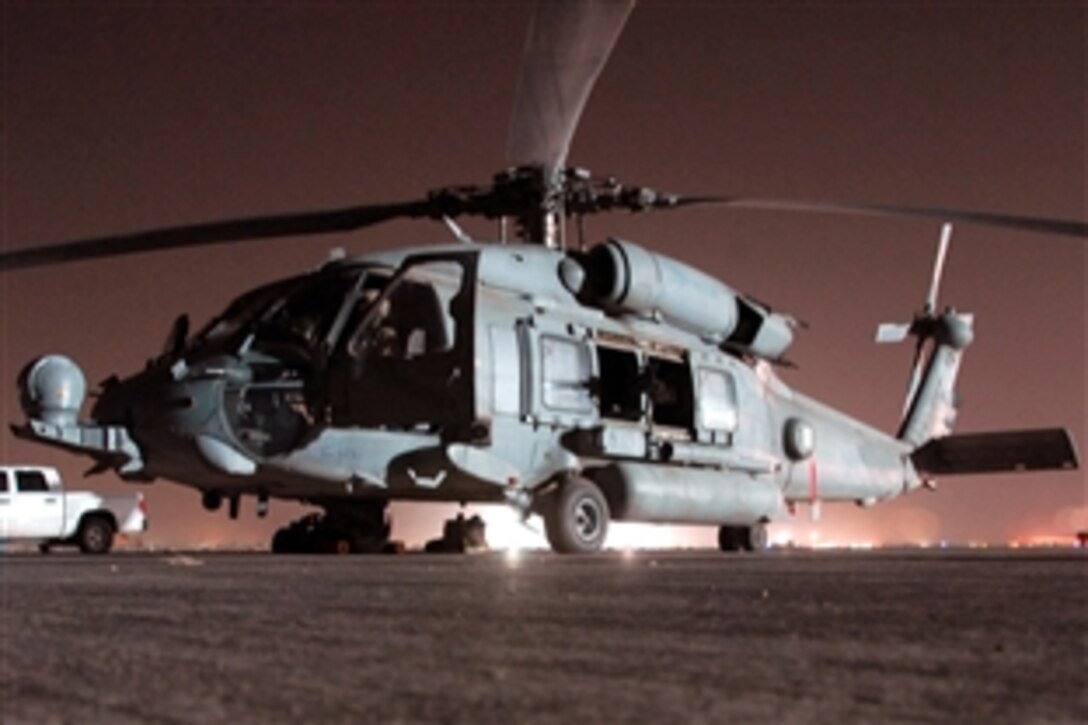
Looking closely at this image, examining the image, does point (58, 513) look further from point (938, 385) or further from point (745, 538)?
point (938, 385)

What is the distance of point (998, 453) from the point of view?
17422 mm

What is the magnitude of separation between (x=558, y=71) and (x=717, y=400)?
13.4 ft

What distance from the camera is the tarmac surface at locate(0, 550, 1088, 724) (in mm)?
1931

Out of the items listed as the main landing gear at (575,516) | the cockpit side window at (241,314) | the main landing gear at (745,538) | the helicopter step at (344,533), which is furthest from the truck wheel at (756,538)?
the cockpit side window at (241,314)

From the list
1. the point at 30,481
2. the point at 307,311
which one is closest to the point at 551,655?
the point at 307,311

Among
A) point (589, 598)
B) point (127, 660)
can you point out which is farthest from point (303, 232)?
point (127, 660)

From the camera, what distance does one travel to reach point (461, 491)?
12.8m

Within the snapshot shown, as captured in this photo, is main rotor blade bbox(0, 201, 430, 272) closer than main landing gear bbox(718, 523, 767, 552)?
Yes

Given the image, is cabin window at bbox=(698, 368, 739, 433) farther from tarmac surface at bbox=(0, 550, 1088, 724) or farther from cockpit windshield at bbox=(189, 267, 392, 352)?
tarmac surface at bbox=(0, 550, 1088, 724)

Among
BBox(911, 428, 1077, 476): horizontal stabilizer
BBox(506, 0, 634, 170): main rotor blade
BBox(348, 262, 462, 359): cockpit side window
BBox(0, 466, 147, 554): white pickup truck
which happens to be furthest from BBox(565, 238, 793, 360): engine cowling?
BBox(0, 466, 147, 554): white pickup truck

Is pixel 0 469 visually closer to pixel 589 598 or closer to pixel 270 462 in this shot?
pixel 270 462

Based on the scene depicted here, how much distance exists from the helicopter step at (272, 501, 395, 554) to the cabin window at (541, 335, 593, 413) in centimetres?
298

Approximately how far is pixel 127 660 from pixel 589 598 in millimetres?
1991

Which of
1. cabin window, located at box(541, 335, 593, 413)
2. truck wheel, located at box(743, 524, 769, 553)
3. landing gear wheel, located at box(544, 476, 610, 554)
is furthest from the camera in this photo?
truck wheel, located at box(743, 524, 769, 553)
